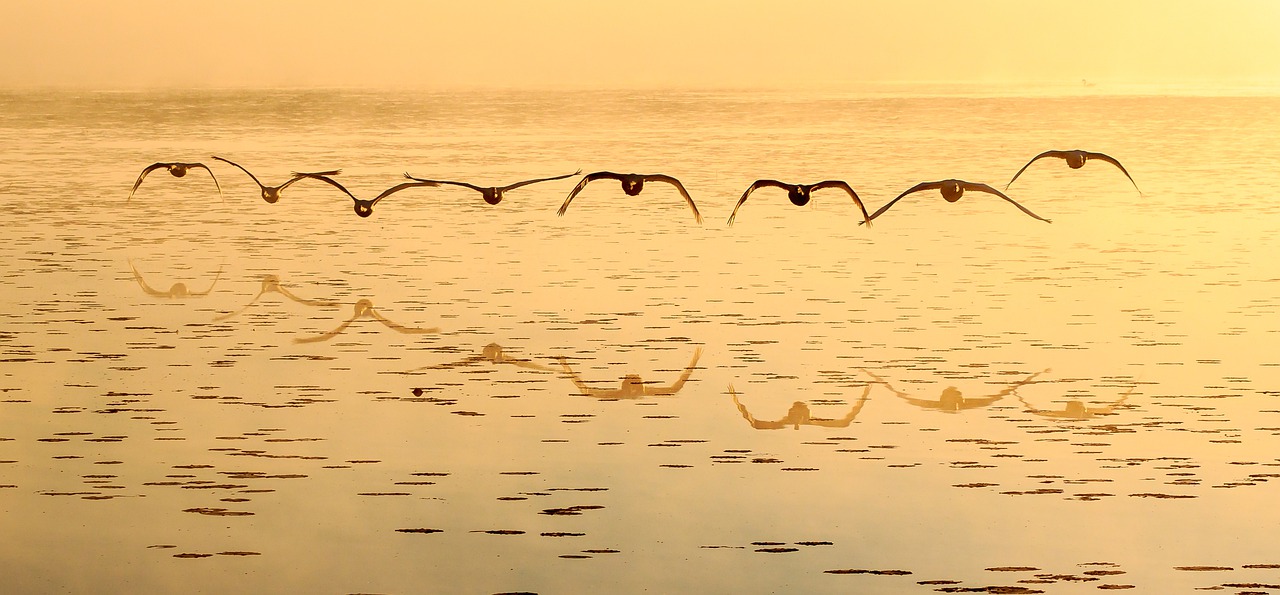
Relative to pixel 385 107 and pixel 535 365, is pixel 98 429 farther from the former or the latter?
pixel 385 107

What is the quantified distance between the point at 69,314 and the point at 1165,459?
17134 millimetres

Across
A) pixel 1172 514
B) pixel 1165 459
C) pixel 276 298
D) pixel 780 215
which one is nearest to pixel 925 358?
pixel 1165 459

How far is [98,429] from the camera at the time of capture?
17.9 metres

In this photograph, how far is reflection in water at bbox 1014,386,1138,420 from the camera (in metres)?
18.9

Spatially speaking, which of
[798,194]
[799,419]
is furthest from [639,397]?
[798,194]

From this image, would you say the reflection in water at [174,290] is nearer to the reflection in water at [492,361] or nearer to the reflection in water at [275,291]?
the reflection in water at [275,291]

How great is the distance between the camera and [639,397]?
19.9m

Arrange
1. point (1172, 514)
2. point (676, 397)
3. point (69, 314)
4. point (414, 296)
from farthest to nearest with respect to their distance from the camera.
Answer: point (414, 296), point (69, 314), point (676, 397), point (1172, 514)

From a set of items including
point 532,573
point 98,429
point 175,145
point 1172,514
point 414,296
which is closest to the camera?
point 532,573

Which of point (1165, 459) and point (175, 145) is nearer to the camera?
point (1165, 459)

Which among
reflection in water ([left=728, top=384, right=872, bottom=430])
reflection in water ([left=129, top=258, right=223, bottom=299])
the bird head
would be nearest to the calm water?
reflection in water ([left=728, top=384, right=872, bottom=430])

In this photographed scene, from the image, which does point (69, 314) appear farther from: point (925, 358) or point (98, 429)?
point (925, 358)

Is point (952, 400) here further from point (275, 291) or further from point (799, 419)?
point (275, 291)

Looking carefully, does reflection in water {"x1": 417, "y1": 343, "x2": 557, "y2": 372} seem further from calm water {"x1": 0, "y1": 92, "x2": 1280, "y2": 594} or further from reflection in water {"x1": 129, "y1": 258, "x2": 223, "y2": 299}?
reflection in water {"x1": 129, "y1": 258, "x2": 223, "y2": 299}
